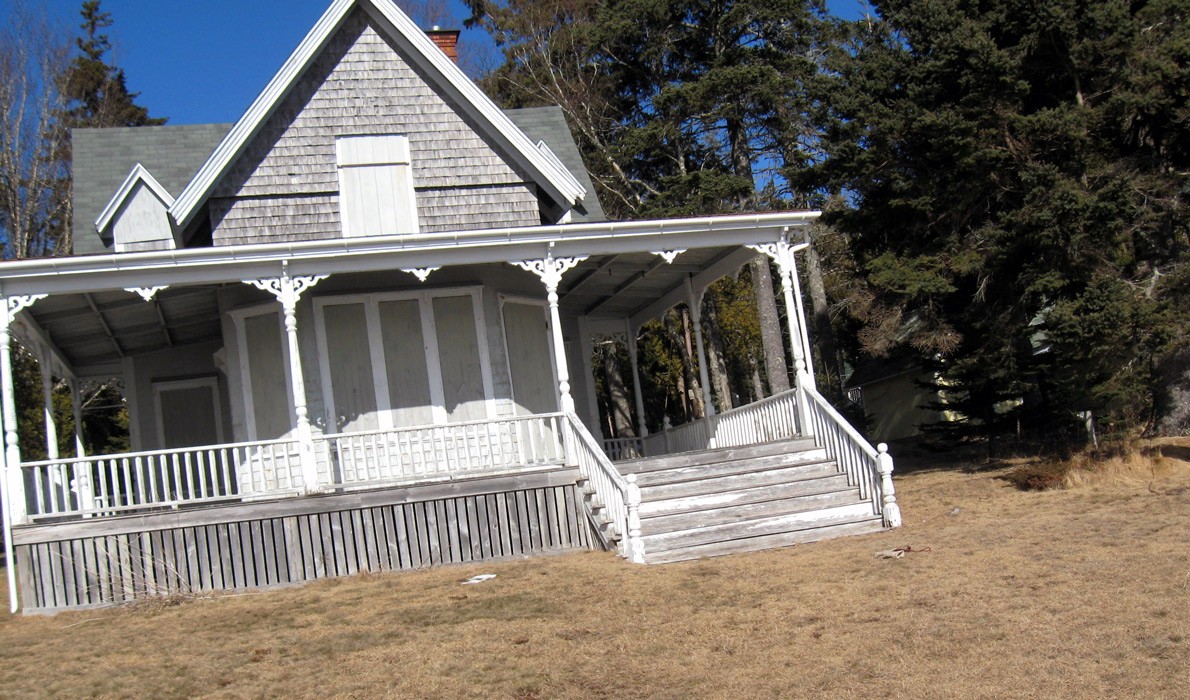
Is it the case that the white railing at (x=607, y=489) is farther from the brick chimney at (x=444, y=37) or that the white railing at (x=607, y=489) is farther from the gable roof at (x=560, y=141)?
the brick chimney at (x=444, y=37)

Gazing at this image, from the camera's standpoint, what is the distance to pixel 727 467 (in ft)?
47.2

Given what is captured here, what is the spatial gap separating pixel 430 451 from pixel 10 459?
5.33 m

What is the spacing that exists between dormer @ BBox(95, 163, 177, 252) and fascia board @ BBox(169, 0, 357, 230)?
7.48 feet

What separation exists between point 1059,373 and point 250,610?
13.6 m

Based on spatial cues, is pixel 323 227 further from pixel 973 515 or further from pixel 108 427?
pixel 108 427

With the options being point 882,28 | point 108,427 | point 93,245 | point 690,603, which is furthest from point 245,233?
point 108,427

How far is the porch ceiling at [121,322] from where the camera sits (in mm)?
15898

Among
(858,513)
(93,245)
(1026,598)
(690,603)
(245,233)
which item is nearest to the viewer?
(1026,598)

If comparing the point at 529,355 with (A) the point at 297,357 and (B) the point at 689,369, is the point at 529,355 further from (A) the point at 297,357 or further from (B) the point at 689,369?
(B) the point at 689,369

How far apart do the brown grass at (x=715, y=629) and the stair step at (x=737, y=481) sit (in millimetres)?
1282

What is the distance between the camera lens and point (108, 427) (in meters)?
31.0

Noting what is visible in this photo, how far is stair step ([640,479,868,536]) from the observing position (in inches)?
515

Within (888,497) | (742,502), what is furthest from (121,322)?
(888,497)

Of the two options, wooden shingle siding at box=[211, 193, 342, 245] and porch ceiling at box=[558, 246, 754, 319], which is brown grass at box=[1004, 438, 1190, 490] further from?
wooden shingle siding at box=[211, 193, 342, 245]
